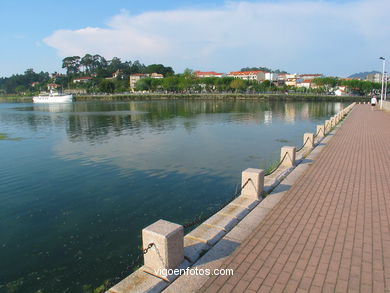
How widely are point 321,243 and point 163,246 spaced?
3.03 meters

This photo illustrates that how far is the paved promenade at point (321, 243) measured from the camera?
14.7 feet

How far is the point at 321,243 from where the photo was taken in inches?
219

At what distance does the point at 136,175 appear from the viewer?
13.0 metres

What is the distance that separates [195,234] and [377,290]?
10.5 ft

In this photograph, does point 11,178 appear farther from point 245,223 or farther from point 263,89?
point 263,89

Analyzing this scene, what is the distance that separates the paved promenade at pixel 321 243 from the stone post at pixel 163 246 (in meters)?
0.71

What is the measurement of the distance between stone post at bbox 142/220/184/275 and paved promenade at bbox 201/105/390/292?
708 millimetres

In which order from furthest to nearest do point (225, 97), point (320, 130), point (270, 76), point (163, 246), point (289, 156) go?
point (270, 76), point (225, 97), point (320, 130), point (289, 156), point (163, 246)

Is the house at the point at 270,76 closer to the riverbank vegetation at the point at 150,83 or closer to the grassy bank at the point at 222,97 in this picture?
the riverbank vegetation at the point at 150,83

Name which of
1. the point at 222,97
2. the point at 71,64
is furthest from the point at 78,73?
the point at 222,97

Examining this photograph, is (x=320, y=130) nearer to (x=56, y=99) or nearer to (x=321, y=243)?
(x=321, y=243)

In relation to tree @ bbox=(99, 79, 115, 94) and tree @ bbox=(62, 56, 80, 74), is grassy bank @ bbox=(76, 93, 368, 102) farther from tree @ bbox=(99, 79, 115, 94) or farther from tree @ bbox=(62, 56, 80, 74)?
tree @ bbox=(62, 56, 80, 74)

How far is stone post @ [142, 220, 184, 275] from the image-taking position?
4.70 m

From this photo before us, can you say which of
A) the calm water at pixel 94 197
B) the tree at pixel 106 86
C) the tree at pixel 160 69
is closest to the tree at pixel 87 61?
the tree at pixel 160 69
